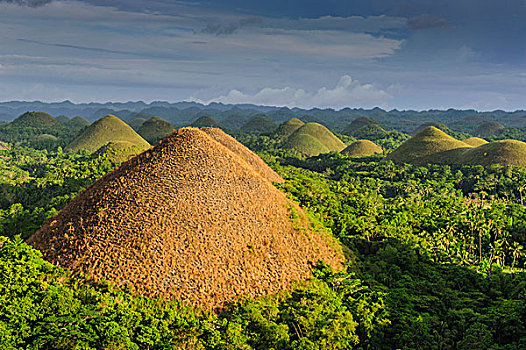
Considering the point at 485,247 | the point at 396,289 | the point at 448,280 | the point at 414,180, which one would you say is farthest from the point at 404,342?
the point at 414,180

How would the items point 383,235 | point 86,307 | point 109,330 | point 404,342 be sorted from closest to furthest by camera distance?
1. point 109,330
2. point 86,307
3. point 404,342
4. point 383,235

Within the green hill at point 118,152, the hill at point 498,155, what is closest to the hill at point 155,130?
the green hill at point 118,152

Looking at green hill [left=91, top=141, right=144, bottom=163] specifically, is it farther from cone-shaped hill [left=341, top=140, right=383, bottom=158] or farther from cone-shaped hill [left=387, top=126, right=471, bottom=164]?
cone-shaped hill [left=341, top=140, right=383, bottom=158]

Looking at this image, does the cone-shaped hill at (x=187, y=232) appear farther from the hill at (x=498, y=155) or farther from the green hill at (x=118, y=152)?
the hill at (x=498, y=155)


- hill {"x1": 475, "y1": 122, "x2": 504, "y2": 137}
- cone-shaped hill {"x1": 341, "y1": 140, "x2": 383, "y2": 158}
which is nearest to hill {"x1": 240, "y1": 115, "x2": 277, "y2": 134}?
cone-shaped hill {"x1": 341, "y1": 140, "x2": 383, "y2": 158}

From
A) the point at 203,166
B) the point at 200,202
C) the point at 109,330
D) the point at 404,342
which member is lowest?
the point at 404,342

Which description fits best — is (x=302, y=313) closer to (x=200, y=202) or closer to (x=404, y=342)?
(x=404, y=342)
